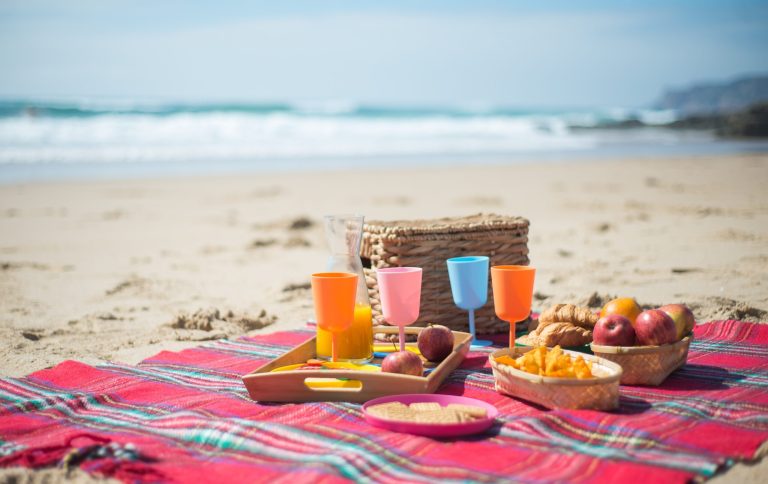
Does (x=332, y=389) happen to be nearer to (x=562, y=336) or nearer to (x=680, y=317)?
(x=562, y=336)

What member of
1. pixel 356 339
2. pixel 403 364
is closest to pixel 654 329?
pixel 403 364

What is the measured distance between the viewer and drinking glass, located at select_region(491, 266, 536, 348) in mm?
2859

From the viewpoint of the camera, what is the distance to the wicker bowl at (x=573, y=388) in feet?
7.96

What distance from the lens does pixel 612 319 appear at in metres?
2.78

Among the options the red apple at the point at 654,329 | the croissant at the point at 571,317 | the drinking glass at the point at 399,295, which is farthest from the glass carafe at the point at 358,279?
the red apple at the point at 654,329

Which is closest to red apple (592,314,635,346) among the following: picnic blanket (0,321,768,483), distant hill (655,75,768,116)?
picnic blanket (0,321,768,483)

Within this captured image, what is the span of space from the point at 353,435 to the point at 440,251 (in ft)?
4.62

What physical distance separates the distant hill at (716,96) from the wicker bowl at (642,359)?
43.8 m

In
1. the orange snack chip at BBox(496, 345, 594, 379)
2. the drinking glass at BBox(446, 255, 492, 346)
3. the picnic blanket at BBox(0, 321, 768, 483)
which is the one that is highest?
the drinking glass at BBox(446, 255, 492, 346)

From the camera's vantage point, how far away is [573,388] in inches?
95.8

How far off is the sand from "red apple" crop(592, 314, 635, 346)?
724mm

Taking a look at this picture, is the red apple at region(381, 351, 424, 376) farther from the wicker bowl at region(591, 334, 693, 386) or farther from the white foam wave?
the white foam wave

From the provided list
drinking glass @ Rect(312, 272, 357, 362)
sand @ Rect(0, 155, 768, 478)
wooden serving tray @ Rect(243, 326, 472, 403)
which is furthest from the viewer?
sand @ Rect(0, 155, 768, 478)

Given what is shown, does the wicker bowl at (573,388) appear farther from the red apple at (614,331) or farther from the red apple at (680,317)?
the red apple at (680,317)
